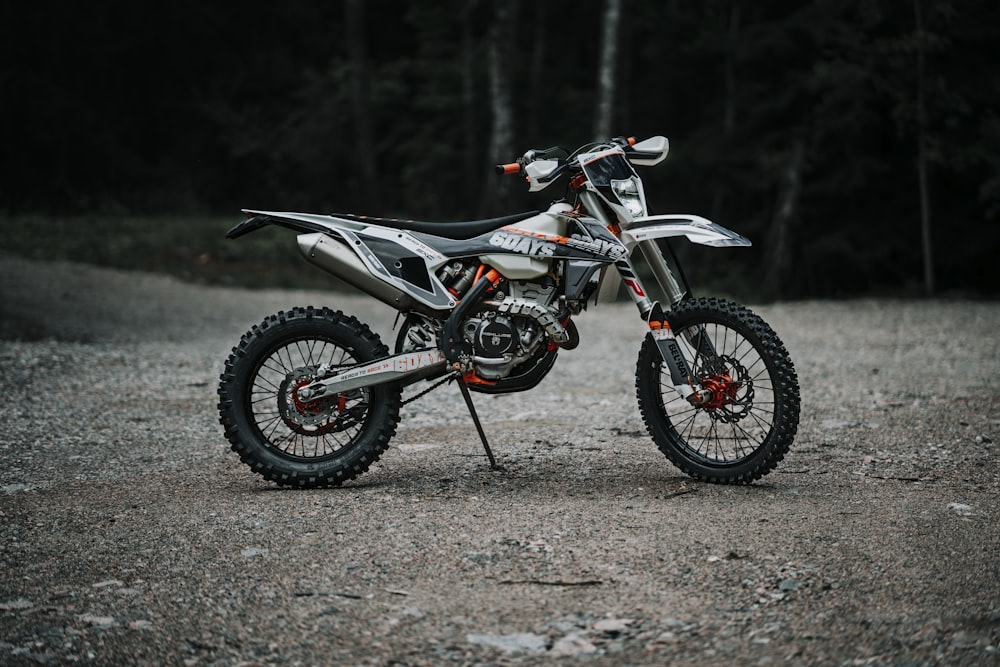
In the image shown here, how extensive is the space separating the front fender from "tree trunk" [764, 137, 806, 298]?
12067mm

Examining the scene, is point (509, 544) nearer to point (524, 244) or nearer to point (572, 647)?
point (572, 647)

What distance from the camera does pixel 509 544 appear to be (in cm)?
390

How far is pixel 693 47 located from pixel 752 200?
3052 mm

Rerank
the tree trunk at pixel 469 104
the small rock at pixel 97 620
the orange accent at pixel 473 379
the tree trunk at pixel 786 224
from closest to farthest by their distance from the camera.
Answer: the small rock at pixel 97 620
the orange accent at pixel 473 379
the tree trunk at pixel 786 224
the tree trunk at pixel 469 104

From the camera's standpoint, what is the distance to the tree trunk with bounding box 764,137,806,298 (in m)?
16.5

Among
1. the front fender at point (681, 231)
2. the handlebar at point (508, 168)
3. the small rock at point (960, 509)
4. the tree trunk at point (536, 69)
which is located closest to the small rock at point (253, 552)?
the handlebar at point (508, 168)

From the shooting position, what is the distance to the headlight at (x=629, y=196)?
482 cm

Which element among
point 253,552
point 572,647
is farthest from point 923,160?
point 572,647

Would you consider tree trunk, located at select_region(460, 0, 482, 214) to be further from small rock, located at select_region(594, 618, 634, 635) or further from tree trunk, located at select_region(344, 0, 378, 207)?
small rock, located at select_region(594, 618, 634, 635)

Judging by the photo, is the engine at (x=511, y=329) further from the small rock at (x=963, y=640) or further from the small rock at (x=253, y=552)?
the small rock at (x=963, y=640)

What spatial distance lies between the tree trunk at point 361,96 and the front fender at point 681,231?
20.0 meters

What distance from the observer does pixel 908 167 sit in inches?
688

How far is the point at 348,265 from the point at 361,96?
2022cm

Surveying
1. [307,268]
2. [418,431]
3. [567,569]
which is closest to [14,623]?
[567,569]
